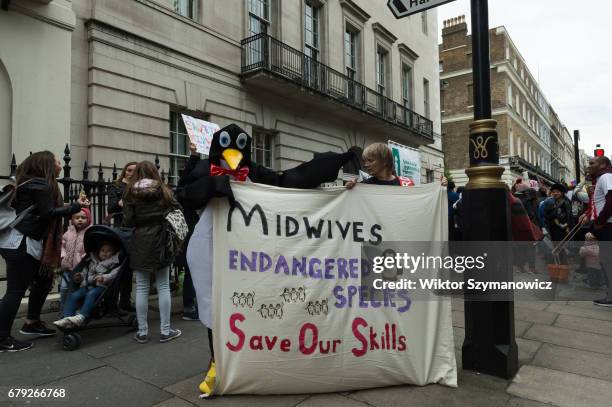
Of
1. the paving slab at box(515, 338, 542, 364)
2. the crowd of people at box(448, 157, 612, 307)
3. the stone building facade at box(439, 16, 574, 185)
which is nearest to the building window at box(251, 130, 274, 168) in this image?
the crowd of people at box(448, 157, 612, 307)

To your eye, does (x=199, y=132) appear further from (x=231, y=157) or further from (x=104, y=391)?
(x=104, y=391)

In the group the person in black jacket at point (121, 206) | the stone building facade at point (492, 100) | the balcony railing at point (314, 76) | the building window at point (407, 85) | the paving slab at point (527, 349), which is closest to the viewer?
the paving slab at point (527, 349)

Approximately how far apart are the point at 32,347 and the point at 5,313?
16.2 inches

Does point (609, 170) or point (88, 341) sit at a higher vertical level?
point (609, 170)

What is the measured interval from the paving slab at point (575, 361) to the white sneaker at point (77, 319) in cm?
416

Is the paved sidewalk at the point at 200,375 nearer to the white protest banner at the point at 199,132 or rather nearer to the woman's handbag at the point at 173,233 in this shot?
the woman's handbag at the point at 173,233

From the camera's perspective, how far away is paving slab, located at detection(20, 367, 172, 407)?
273 centimetres

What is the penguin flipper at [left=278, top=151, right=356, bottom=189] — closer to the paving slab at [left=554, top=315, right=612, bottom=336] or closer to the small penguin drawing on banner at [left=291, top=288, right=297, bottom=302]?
the small penguin drawing on banner at [left=291, top=288, right=297, bottom=302]

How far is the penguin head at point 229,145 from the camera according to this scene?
2908 mm

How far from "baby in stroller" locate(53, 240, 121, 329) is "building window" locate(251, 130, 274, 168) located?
8.78 m

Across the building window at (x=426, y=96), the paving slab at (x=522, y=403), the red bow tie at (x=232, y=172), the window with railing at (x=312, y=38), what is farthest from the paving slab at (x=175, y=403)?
the building window at (x=426, y=96)

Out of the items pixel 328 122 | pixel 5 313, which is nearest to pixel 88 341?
pixel 5 313

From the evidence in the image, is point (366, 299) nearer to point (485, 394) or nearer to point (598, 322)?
point (485, 394)

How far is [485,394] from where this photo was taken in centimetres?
283
